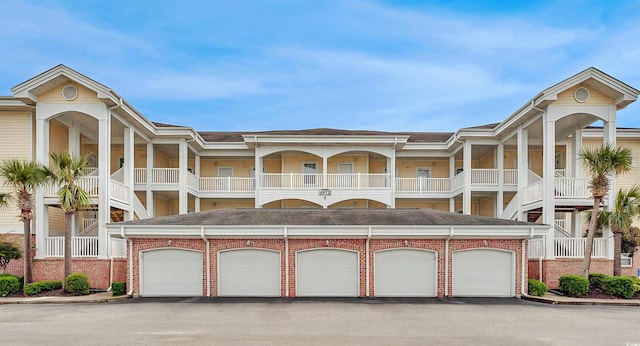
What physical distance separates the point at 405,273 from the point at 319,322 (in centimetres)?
642

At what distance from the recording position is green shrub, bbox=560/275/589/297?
19281mm

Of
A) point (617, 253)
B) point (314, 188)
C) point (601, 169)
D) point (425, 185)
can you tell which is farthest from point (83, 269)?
point (617, 253)

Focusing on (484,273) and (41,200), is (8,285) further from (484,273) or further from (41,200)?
(484,273)

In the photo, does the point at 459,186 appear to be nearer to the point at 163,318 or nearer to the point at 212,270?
the point at 212,270

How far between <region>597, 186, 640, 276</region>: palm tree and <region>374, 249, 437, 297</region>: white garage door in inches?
298

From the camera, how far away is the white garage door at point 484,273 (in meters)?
19.4

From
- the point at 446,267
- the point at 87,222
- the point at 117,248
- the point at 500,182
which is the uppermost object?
the point at 500,182

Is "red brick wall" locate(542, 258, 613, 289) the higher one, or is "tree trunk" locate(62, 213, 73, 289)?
"tree trunk" locate(62, 213, 73, 289)

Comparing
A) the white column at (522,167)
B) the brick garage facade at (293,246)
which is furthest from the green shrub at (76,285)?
the white column at (522,167)

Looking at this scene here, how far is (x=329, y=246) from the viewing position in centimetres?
1928

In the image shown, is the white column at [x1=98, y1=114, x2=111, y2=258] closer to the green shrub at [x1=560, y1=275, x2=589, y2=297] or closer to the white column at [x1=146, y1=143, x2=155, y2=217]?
the white column at [x1=146, y1=143, x2=155, y2=217]

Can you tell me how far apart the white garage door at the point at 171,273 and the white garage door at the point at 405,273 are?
675cm

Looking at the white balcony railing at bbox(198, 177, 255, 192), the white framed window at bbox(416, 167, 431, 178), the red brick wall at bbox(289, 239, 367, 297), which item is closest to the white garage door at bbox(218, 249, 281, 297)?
the red brick wall at bbox(289, 239, 367, 297)

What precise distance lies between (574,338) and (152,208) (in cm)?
2181
